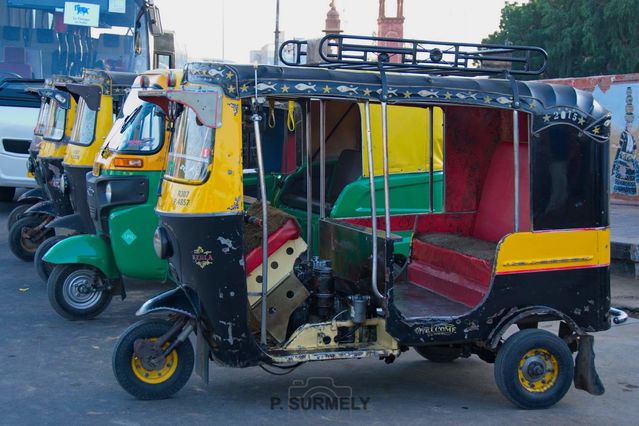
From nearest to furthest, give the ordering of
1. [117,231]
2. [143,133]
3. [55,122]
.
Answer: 1. [117,231]
2. [143,133]
3. [55,122]

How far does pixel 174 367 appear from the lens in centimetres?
579

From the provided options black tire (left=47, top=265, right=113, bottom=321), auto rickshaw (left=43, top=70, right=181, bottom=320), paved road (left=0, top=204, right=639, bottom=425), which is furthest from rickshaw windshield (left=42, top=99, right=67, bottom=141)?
paved road (left=0, top=204, right=639, bottom=425)

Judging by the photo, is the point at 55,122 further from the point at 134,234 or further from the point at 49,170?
the point at 134,234

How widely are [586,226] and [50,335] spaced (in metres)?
4.44

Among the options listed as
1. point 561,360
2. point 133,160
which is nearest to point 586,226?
point 561,360

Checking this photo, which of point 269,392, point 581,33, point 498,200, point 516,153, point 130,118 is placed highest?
point 581,33

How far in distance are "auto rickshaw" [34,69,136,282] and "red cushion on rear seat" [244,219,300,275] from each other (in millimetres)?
3855

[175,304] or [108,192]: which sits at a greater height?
[108,192]

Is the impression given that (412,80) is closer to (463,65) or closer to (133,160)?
(463,65)

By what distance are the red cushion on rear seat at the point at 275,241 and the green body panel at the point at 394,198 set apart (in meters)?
2.10

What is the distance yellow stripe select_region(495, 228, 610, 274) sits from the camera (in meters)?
5.70

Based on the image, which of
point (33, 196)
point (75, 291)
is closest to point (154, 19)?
point (33, 196)

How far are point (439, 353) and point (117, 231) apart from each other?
3.03m

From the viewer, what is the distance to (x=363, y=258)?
613 centimetres
